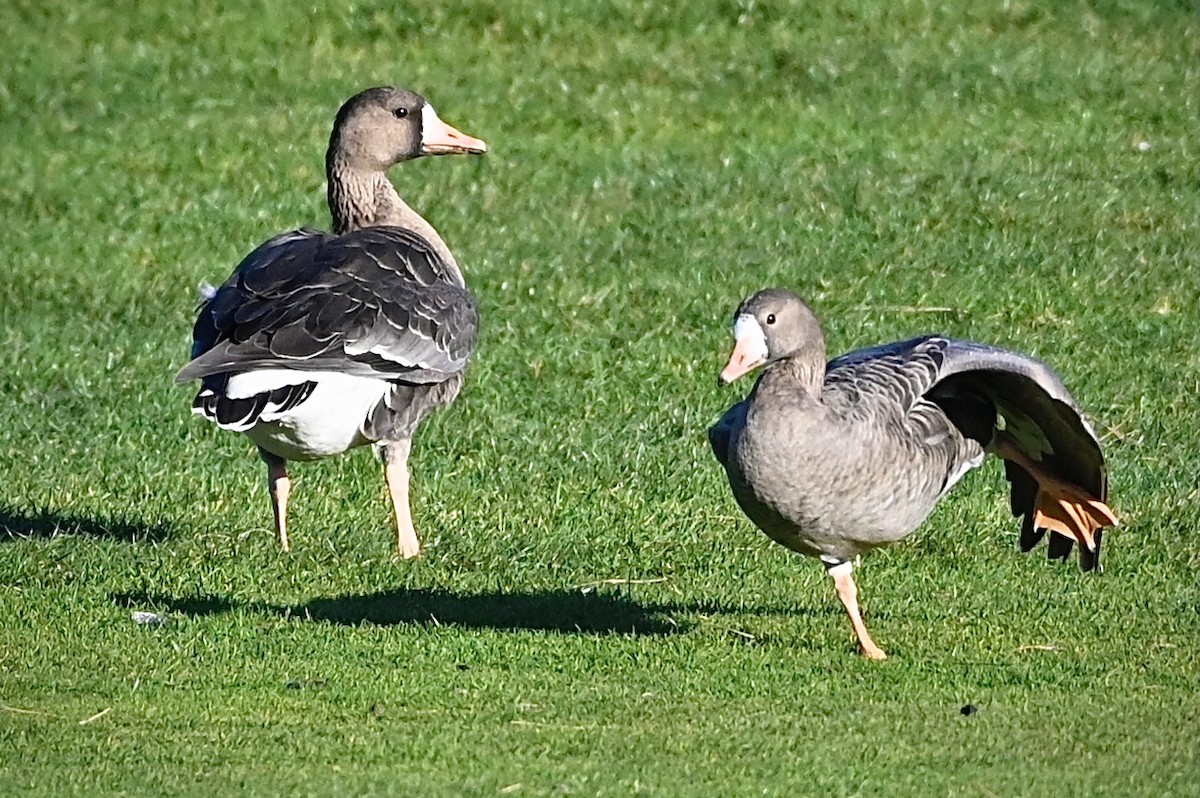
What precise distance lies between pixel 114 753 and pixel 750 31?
13725mm

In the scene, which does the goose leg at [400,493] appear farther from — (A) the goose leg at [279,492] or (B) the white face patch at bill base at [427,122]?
(B) the white face patch at bill base at [427,122]

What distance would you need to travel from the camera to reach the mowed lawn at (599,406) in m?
6.32

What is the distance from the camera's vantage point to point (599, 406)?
11.2m

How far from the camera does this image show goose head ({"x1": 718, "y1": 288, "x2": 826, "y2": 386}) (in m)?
6.73

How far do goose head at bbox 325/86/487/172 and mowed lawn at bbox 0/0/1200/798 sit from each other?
1685 mm

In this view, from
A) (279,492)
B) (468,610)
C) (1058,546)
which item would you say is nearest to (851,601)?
(1058,546)

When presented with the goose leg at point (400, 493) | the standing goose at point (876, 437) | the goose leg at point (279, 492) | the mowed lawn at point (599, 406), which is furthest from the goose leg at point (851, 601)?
the goose leg at point (279, 492)

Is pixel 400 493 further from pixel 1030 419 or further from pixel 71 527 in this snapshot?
pixel 1030 419

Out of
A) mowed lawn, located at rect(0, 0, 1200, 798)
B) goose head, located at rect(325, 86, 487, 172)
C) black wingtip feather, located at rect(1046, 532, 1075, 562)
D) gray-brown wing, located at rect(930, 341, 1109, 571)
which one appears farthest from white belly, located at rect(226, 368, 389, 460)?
black wingtip feather, located at rect(1046, 532, 1075, 562)

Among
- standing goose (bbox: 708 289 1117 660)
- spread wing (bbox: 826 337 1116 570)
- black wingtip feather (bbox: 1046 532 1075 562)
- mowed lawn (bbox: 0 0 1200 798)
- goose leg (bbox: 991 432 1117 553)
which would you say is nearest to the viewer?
mowed lawn (bbox: 0 0 1200 798)

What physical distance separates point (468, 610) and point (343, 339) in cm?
129

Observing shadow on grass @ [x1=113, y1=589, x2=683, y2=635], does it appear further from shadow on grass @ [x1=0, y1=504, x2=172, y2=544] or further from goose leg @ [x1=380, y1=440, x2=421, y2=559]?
shadow on grass @ [x1=0, y1=504, x2=172, y2=544]

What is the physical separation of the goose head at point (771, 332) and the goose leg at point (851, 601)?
0.82 m

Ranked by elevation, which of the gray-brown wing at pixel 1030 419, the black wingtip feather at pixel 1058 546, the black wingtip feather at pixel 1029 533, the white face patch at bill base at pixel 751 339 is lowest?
the black wingtip feather at pixel 1058 546
